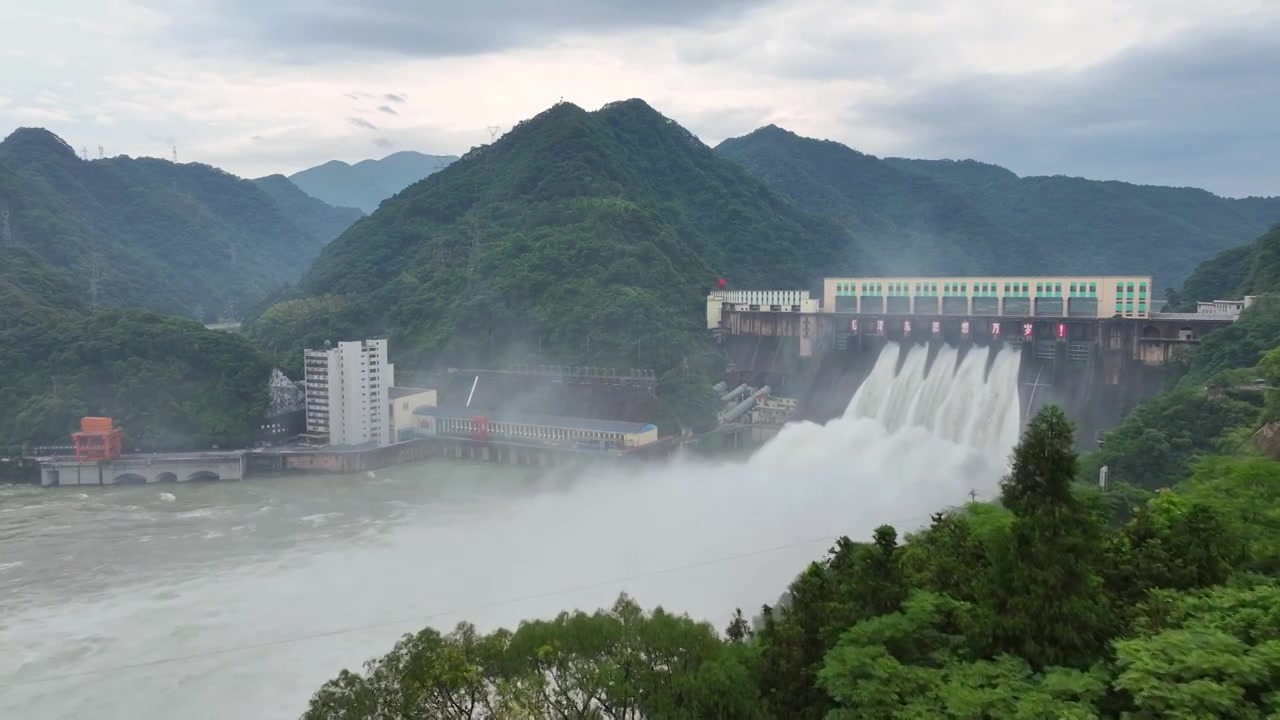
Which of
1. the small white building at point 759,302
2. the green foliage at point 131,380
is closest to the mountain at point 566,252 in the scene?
the small white building at point 759,302

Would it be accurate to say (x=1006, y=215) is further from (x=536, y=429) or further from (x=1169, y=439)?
(x=1169, y=439)

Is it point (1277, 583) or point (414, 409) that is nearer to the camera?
point (1277, 583)

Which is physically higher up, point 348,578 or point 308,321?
point 308,321

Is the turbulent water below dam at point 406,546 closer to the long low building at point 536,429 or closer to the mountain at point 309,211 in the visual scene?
the long low building at point 536,429

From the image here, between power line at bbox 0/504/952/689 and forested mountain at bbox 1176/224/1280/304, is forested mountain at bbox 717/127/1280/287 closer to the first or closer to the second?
forested mountain at bbox 1176/224/1280/304

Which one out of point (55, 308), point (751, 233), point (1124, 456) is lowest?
point (1124, 456)

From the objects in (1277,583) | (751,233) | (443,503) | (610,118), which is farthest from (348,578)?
(610,118)

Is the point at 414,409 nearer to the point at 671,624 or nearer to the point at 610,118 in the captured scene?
the point at 671,624
